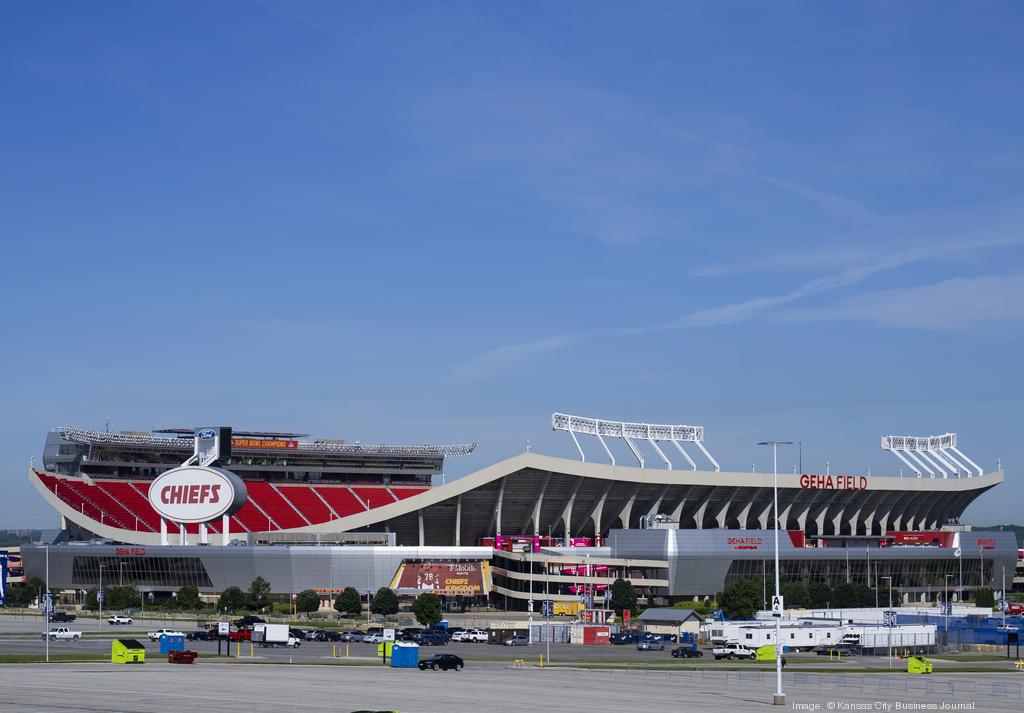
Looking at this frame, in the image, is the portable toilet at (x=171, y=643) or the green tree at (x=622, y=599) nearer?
the portable toilet at (x=171, y=643)

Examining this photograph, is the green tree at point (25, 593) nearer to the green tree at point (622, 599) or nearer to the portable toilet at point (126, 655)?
the green tree at point (622, 599)

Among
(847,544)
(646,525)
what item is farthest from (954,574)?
(646,525)

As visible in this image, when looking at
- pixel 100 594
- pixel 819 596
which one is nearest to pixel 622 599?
pixel 819 596

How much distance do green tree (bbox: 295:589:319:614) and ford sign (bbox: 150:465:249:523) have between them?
1278 centimetres

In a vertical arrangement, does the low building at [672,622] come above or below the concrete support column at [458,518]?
below

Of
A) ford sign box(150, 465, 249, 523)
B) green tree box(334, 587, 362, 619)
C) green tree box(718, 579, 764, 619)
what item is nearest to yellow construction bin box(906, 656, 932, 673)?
green tree box(718, 579, 764, 619)

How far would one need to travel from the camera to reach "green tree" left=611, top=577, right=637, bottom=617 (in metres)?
138

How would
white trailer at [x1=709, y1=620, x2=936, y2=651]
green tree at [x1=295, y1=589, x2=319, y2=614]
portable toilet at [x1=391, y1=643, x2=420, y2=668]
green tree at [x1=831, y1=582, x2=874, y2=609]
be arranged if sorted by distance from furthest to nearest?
green tree at [x1=831, y1=582, x2=874, y2=609] < green tree at [x1=295, y1=589, x2=319, y2=614] < white trailer at [x1=709, y1=620, x2=936, y2=651] < portable toilet at [x1=391, y1=643, x2=420, y2=668]

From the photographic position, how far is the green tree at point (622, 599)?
452 ft

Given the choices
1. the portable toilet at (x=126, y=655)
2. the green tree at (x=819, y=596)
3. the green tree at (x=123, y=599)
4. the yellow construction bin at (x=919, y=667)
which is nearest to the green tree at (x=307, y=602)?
the green tree at (x=123, y=599)

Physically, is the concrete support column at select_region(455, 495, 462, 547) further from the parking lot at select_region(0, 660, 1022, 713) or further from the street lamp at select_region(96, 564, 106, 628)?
the parking lot at select_region(0, 660, 1022, 713)

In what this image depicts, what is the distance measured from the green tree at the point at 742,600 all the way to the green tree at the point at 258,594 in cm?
5029

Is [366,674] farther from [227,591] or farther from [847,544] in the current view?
[847,544]

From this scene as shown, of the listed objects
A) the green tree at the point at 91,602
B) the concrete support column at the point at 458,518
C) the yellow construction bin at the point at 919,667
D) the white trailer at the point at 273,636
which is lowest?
the green tree at the point at 91,602
